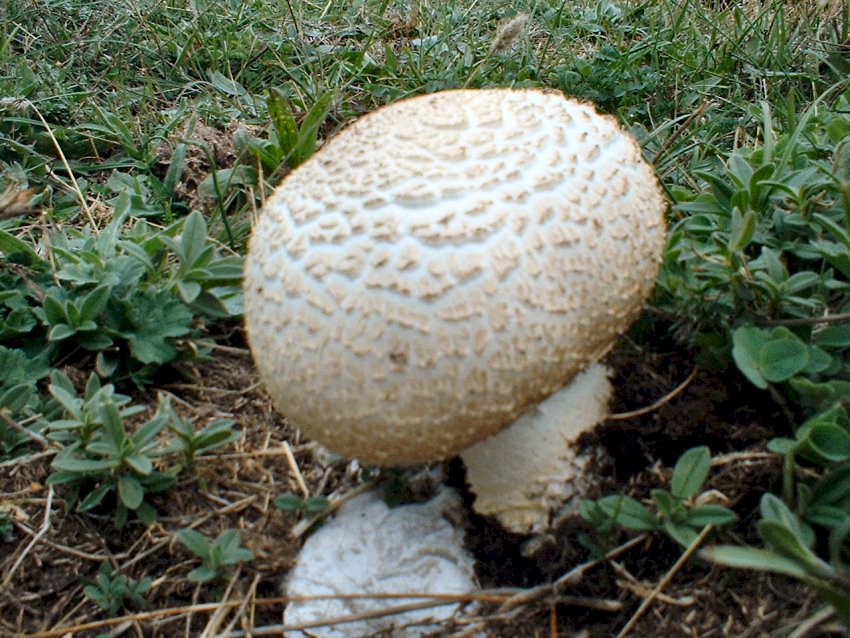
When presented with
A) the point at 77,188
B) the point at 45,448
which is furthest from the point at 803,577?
the point at 77,188

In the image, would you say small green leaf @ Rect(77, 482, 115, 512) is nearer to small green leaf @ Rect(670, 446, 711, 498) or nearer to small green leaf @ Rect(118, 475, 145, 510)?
small green leaf @ Rect(118, 475, 145, 510)

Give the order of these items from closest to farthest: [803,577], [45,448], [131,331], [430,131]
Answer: [803,577] < [430,131] < [45,448] < [131,331]

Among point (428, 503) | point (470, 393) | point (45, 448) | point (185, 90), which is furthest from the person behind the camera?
point (185, 90)

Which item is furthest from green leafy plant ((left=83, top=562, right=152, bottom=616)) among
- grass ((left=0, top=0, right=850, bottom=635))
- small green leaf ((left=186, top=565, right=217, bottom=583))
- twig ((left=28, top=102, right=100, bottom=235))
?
twig ((left=28, top=102, right=100, bottom=235))

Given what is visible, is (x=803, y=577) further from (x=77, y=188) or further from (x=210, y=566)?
(x=77, y=188)

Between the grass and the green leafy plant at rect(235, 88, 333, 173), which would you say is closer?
the grass

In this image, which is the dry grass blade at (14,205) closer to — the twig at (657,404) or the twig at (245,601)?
the twig at (245,601)

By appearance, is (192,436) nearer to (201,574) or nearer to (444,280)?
(201,574)
